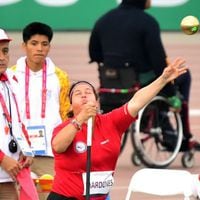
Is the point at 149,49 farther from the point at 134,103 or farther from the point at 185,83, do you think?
the point at 134,103

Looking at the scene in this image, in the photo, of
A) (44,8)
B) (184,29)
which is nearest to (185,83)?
(184,29)

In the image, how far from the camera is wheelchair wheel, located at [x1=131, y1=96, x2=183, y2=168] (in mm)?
12547

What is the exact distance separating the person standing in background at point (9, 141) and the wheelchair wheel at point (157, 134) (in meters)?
4.89

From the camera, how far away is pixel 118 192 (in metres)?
11.5

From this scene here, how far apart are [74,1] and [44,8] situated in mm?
840

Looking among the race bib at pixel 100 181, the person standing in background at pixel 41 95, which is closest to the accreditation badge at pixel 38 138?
the person standing in background at pixel 41 95

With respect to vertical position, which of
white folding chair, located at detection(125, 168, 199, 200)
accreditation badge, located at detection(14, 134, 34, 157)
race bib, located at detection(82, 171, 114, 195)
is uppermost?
accreditation badge, located at detection(14, 134, 34, 157)

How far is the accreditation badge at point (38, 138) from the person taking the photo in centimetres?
877

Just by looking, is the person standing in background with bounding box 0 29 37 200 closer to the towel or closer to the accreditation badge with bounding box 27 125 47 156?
the towel

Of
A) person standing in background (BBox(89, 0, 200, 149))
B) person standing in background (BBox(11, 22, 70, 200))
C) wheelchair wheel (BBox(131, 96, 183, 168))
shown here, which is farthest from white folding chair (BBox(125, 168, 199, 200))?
wheelchair wheel (BBox(131, 96, 183, 168))

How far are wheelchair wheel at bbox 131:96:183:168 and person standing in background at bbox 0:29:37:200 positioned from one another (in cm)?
489

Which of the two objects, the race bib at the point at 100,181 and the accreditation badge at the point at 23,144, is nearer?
the race bib at the point at 100,181

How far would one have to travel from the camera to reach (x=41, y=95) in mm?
8750

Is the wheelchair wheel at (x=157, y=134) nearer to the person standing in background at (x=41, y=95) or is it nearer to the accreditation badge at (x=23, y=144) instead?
the person standing in background at (x=41, y=95)
